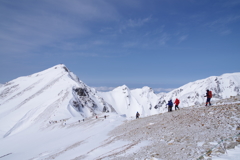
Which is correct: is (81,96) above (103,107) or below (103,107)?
above

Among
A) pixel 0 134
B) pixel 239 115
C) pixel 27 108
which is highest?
pixel 27 108

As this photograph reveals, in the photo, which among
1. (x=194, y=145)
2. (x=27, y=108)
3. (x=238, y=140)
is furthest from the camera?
(x=27, y=108)

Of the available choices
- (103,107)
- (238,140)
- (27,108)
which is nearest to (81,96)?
(103,107)

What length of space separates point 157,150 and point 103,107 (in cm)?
10868

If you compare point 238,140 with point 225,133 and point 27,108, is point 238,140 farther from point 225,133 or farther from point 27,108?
point 27,108

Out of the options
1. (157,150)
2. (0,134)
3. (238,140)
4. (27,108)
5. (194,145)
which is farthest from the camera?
(27,108)

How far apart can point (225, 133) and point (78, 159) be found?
11.2 metres

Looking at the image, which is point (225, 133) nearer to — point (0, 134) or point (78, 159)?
point (78, 159)

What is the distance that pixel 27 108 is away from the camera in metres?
87.1

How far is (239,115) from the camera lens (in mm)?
14062

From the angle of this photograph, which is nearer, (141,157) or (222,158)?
(222,158)

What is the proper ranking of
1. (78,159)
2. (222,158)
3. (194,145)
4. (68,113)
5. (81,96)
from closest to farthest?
1. (222,158)
2. (194,145)
3. (78,159)
4. (68,113)
5. (81,96)

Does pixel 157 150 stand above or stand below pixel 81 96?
below

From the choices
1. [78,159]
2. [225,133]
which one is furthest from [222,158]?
[78,159]
